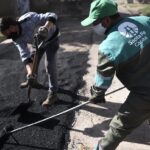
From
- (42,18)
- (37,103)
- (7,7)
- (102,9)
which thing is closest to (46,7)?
(7,7)

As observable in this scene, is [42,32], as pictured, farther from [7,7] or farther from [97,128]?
[7,7]

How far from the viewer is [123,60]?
3.75 meters

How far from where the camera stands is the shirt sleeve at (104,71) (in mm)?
3742

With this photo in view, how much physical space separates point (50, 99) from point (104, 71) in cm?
256

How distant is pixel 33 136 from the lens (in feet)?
17.5

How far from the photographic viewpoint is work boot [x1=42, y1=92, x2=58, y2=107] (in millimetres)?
6181

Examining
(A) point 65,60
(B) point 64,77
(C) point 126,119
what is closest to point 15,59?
(A) point 65,60

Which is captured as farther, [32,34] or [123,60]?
[32,34]

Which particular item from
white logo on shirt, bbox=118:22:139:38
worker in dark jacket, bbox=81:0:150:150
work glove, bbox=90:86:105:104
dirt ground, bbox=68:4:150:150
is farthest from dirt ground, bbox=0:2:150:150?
white logo on shirt, bbox=118:22:139:38

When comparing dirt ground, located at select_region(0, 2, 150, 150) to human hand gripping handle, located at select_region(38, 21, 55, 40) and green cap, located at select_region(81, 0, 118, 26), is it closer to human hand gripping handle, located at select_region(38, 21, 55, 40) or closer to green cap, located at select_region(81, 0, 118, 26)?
human hand gripping handle, located at select_region(38, 21, 55, 40)

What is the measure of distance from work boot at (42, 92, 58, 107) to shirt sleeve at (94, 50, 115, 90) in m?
2.37

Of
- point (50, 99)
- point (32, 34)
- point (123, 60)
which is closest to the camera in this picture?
point (123, 60)

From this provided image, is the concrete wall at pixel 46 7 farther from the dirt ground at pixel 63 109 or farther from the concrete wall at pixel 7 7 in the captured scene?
the dirt ground at pixel 63 109

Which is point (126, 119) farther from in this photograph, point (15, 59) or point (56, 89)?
point (15, 59)
